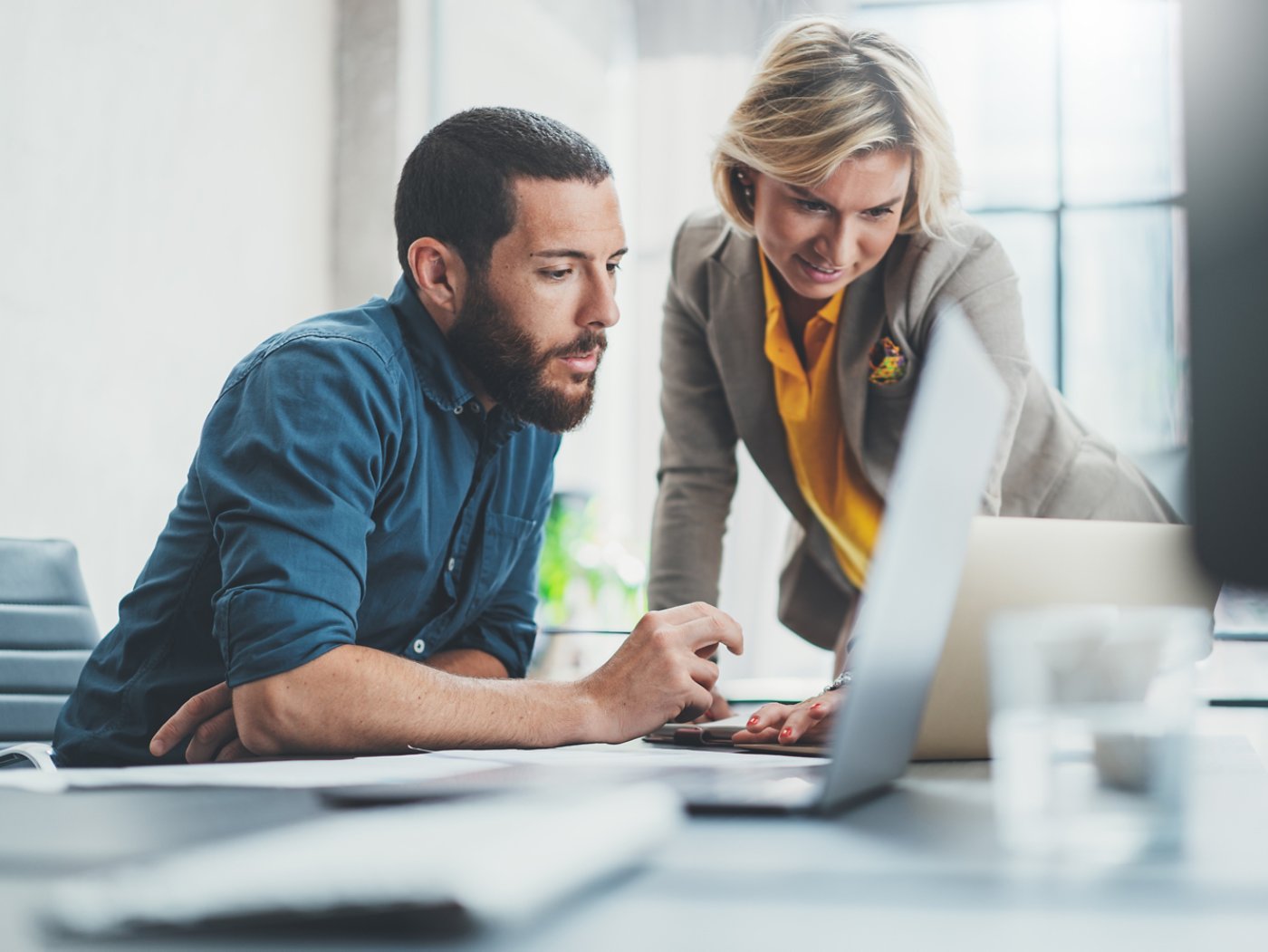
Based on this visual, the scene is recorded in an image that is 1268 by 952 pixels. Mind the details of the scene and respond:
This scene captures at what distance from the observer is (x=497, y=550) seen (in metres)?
1.41

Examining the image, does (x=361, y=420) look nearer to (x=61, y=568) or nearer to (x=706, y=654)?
(x=706, y=654)

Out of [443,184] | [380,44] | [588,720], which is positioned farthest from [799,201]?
[380,44]

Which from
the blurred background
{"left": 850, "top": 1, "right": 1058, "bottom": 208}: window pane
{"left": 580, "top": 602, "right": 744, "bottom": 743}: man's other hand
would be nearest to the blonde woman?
{"left": 580, "top": 602, "right": 744, "bottom": 743}: man's other hand

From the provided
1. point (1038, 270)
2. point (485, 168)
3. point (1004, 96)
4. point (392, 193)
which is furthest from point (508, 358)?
point (1004, 96)

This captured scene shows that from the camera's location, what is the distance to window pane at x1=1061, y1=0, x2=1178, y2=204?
4043mm

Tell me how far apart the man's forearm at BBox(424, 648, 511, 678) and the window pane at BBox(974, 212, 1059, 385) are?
307cm

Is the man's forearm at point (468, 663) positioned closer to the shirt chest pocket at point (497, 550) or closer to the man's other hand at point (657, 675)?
the shirt chest pocket at point (497, 550)

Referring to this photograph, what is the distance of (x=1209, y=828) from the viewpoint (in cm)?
50

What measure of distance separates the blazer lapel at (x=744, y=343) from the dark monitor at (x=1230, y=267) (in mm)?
1222

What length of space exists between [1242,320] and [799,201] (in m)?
1.14

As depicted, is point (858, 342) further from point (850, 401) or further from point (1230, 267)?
point (1230, 267)

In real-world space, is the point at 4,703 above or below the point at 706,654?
below

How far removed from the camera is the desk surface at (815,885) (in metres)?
0.32

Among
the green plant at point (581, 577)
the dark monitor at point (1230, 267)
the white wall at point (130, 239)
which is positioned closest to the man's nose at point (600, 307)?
the dark monitor at point (1230, 267)
